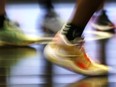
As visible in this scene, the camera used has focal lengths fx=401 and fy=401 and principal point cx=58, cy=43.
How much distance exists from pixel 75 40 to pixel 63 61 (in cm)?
10

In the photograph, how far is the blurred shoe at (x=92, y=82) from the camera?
1.50 meters

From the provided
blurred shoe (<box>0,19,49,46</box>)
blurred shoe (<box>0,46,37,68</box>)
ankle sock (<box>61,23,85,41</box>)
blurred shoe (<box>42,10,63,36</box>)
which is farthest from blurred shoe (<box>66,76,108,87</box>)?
blurred shoe (<box>42,10,63,36</box>)

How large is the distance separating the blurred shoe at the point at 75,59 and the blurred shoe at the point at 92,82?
Answer: 0.14ft

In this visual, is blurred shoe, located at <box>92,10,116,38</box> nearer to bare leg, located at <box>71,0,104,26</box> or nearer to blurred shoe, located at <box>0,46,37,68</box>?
blurred shoe, located at <box>0,46,37,68</box>

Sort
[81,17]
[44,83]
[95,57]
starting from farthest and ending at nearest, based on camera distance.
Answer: [95,57] → [81,17] → [44,83]

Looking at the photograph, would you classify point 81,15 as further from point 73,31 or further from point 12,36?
point 12,36

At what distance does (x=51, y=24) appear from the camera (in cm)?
262

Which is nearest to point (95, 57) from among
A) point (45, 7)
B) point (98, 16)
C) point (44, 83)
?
point (44, 83)

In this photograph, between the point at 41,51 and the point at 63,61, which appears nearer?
the point at 63,61

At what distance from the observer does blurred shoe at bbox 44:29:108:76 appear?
165 cm

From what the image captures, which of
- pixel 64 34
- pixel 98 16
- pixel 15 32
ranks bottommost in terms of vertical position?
pixel 64 34

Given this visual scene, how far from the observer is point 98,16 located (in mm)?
2680

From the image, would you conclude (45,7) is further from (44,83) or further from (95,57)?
(44,83)

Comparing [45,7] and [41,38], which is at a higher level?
[45,7]
